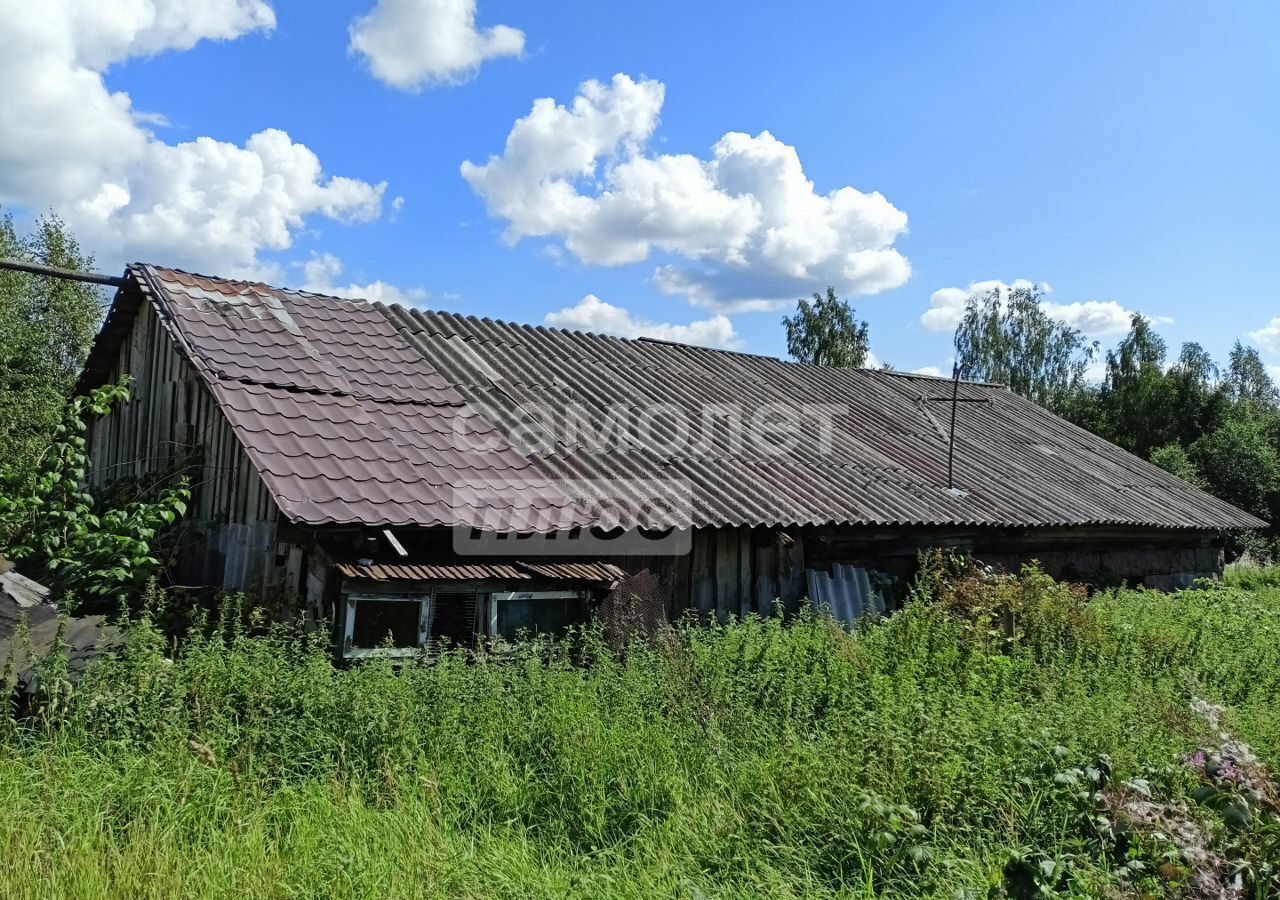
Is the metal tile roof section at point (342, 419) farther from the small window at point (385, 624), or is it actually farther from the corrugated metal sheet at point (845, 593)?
the corrugated metal sheet at point (845, 593)

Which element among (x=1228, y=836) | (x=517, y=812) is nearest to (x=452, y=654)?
(x=517, y=812)

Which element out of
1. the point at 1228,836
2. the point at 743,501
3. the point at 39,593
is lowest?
the point at 1228,836

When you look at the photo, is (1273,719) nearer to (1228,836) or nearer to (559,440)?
(1228,836)

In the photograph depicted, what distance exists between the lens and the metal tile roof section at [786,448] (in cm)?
1005

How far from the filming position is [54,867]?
4.06 meters

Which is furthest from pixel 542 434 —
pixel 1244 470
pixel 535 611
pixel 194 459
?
pixel 1244 470

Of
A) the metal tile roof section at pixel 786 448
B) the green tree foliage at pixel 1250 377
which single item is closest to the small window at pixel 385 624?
the metal tile roof section at pixel 786 448

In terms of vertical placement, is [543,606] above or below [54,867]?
above

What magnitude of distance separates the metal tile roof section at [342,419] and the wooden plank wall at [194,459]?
1.39 ft

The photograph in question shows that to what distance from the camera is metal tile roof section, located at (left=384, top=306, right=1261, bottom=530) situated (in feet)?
33.0

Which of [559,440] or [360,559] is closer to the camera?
[360,559]

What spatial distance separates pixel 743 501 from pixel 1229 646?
4842 millimetres

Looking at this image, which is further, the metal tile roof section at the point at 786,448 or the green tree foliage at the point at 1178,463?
the green tree foliage at the point at 1178,463

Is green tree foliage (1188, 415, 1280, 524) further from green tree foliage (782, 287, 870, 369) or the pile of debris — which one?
the pile of debris
